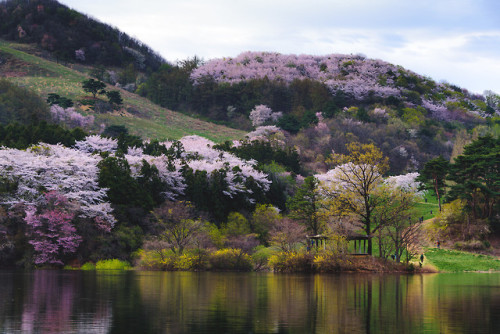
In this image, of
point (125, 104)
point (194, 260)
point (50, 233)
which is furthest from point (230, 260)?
point (125, 104)

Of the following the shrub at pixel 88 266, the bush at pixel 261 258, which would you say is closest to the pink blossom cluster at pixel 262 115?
the bush at pixel 261 258

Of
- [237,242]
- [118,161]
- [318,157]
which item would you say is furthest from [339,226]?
[318,157]

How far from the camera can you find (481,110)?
528ft

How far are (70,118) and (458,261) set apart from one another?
6714 centimetres

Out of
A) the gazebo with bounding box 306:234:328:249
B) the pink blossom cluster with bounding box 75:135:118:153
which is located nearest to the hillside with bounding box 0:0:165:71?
the pink blossom cluster with bounding box 75:135:118:153

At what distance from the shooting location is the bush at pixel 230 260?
50438mm

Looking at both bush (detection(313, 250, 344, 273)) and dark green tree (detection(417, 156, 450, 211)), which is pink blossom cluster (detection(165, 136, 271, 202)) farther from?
bush (detection(313, 250, 344, 273))

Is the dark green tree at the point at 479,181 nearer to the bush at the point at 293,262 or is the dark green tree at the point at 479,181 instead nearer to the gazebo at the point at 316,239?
the gazebo at the point at 316,239

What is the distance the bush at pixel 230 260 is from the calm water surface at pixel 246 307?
13.7 m

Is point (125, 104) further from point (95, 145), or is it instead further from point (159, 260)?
point (159, 260)

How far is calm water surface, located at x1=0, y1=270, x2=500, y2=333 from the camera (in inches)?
763

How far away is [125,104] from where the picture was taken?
123875 mm

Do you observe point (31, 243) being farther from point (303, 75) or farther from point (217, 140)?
point (303, 75)

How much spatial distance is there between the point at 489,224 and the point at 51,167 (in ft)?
137
